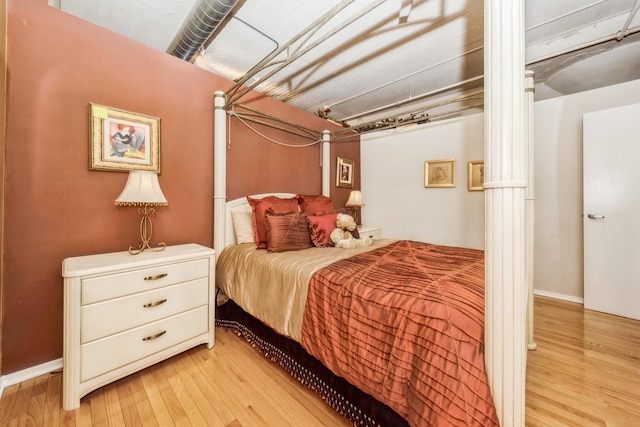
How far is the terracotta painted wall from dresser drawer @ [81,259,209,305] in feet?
1.77

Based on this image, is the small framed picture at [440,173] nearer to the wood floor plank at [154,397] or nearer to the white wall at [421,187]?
the white wall at [421,187]

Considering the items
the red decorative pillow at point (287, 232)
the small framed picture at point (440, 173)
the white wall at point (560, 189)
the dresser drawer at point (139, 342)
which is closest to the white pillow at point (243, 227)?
the red decorative pillow at point (287, 232)

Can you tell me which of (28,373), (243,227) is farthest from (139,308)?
(243,227)

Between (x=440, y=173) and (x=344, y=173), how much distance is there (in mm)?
1365

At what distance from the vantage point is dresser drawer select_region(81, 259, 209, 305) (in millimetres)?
1338

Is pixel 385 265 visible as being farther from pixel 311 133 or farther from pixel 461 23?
pixel 311 133

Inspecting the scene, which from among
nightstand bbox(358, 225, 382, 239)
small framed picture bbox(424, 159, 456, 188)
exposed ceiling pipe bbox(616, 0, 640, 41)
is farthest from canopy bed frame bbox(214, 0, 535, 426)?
small framed picture bbox(424, 159, 456, 188)

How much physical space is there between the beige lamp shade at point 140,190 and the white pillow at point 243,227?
0.78 m

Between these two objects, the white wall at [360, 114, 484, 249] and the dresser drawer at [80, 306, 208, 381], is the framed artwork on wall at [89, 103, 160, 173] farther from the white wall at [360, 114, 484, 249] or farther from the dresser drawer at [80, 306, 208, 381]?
the white wall at [360, 114, 484, 249]

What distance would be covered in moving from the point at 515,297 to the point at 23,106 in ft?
8.76

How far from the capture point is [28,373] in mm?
1522

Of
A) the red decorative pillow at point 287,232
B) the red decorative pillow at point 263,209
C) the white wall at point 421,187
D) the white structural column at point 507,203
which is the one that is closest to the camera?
the white structural column at point 507,203

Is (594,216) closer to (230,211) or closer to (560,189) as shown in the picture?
(560,189)

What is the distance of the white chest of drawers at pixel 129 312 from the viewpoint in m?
1.29
